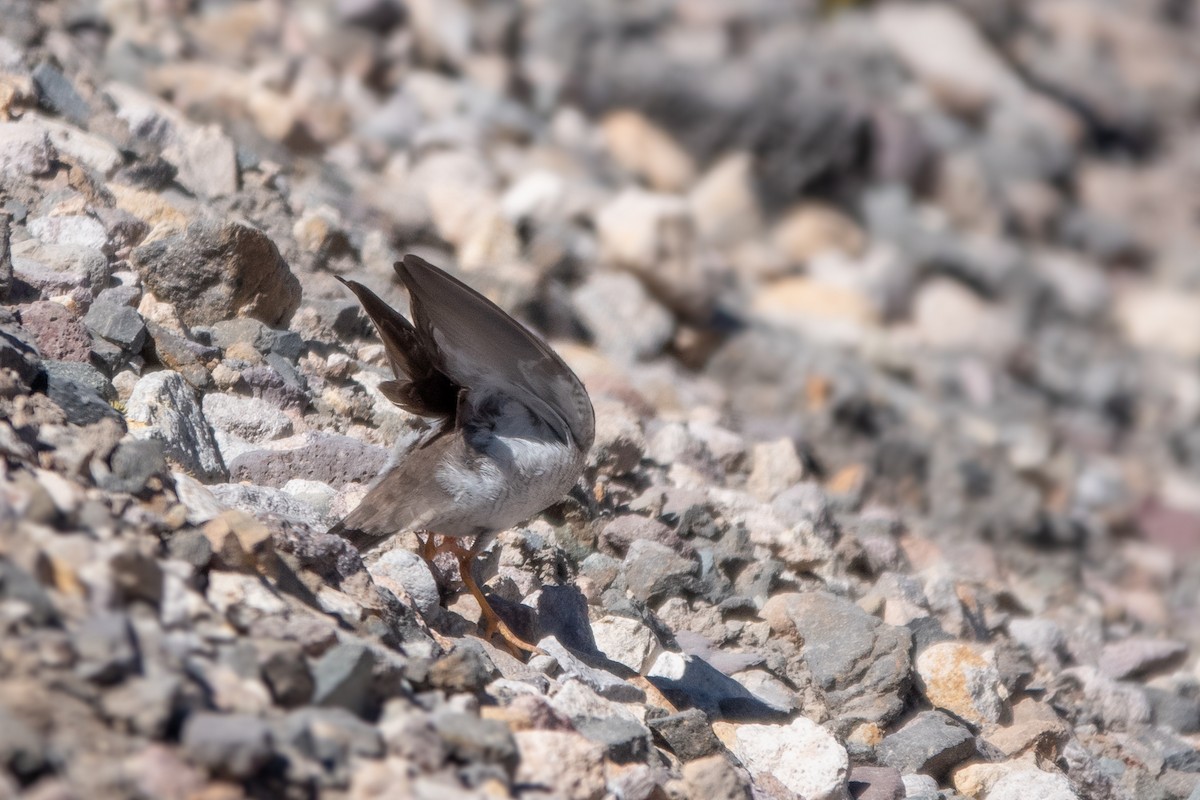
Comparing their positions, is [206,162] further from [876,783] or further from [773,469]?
[876,783]

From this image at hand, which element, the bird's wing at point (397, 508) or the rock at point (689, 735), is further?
the bird's wing at point (397, 508)

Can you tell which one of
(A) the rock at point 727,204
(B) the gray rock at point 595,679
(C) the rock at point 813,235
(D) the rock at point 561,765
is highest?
(D) the rock at point 561,765

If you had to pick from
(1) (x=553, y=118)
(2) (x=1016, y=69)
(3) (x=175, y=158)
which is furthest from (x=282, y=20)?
(2) (x=1016, y=69)

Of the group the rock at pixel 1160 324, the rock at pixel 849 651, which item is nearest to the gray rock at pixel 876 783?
the rock at pixel 849 651

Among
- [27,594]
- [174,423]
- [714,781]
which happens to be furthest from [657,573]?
[27,594]

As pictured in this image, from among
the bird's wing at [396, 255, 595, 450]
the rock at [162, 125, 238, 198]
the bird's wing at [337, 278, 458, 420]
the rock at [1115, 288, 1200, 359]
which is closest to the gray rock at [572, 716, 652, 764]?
the bird's wing at [396, 255, 595, 450]

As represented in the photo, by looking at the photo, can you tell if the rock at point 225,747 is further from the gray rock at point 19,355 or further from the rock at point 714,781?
the gray rock at point 19,355

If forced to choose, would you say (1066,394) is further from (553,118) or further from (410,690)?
(410,690)
